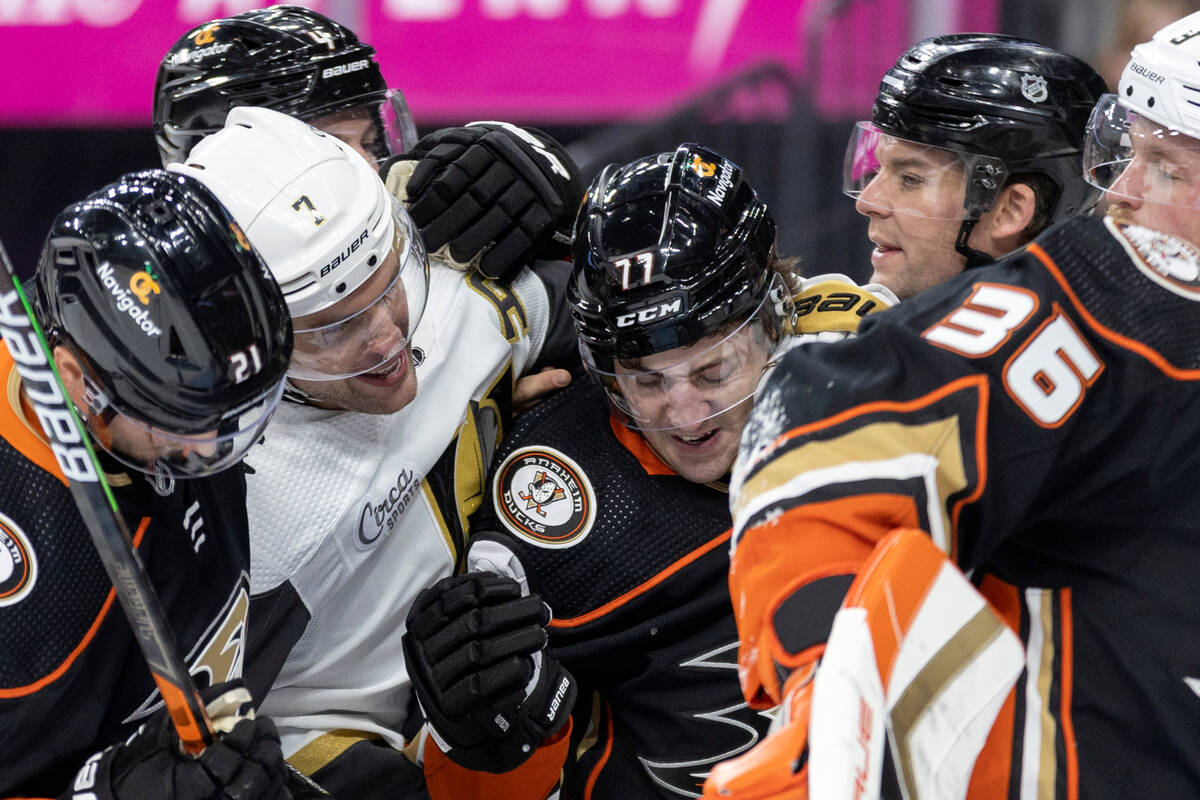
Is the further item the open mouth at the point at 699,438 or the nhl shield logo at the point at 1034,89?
the nhl shield logo at the point at 1034,89

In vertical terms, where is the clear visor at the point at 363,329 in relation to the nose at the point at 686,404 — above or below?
above

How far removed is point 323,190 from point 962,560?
1.11m

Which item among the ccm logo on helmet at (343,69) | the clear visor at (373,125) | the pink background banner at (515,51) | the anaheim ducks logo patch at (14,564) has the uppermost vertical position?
the anaheim ducks logo patch at (14,564)

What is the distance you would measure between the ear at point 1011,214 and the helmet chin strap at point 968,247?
31 mm

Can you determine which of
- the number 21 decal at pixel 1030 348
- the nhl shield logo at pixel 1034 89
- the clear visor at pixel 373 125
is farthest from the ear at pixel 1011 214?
the number 21 decal at pixel 1030 348

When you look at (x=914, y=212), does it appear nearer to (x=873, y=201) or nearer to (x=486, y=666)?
(x=873, y=201)

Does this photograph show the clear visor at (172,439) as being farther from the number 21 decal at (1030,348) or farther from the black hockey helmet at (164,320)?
the number 21 decal at (1030,348)

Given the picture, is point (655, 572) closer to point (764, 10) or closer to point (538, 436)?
point (538, 436)

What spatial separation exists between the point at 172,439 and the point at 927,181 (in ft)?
5.01

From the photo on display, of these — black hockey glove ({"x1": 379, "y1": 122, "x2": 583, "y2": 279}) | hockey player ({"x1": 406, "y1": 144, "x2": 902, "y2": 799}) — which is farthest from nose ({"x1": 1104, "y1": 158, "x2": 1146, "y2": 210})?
black hockey glove ({"x1": 379, "y1": 122, "x2": 583, "y2": 279})

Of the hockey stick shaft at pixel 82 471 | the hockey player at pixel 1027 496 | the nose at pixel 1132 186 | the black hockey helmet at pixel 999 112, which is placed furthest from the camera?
the black hockey helmet at pixel 999 112

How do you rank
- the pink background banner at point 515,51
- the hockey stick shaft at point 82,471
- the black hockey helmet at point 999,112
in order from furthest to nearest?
the pink background banner at point 515,51 < the black hockey helmet at point 999,112 < the hockey stick shaft at point 82,471

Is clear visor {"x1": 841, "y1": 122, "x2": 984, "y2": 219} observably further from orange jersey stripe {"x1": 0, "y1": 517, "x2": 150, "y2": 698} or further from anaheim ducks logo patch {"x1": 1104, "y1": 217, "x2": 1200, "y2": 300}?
orange jersey stripe {"x1": 0, "y1": 517, "x2": 150, "y2": 698}

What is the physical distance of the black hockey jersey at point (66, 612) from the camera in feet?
4.75
